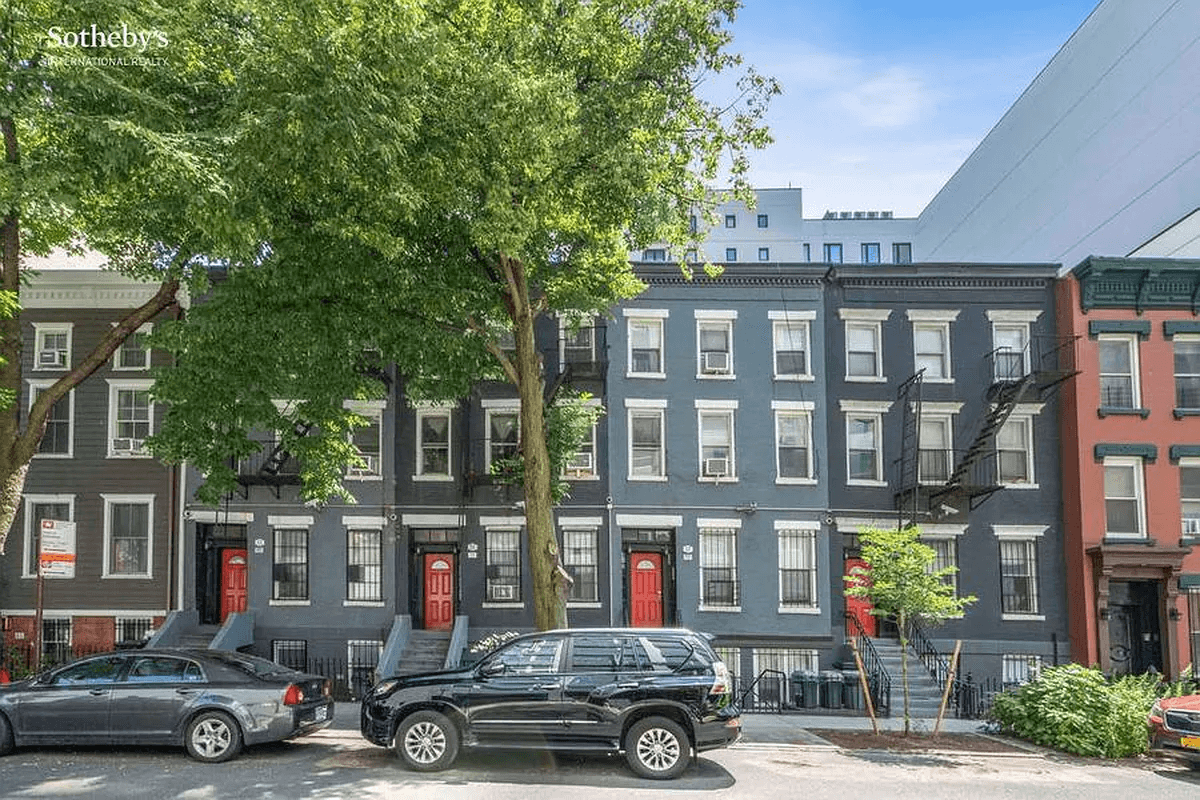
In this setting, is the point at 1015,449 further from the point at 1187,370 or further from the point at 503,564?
the point at 503,564

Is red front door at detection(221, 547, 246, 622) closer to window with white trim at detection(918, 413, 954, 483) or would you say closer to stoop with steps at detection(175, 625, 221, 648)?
stoop with steps at detection(175, 625, 221, 648)

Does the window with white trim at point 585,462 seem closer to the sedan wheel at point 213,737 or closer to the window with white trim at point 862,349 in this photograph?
the window with white trim at point 862,349

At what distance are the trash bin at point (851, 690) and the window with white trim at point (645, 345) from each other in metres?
8.26

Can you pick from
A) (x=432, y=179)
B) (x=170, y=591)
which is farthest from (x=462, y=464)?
(x=432, y=179)

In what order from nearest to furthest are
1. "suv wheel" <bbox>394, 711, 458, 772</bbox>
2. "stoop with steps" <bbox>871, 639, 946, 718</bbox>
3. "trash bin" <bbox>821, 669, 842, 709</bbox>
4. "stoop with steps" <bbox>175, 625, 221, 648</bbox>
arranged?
1. "suv wheel" <bbox>394, 711, 458, 772</bbox>
2. "stoop with steps" <bbox>871, 639, 946, 718</bbox>
3. "trash bin" <bbox>821, 669, 842, 709</bbox>
4. "stoop with steps" <bbox>175, 625, 221, 648</bbox>

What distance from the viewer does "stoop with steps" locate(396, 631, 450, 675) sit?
71.4ft

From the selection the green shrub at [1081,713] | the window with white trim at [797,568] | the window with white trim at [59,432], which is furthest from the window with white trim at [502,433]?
the green shrub at [1081,713]

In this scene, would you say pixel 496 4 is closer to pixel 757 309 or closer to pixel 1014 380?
pixel 757 309

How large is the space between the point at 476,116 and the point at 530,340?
431cm

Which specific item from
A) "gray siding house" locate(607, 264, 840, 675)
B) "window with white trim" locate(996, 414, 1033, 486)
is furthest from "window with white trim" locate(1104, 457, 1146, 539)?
"gray siding house" locate(607, 264, 840, 675)

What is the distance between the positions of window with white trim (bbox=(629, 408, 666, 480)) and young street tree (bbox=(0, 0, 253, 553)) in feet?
39.0

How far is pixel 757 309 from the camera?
2439cm

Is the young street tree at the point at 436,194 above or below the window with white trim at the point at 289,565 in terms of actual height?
above

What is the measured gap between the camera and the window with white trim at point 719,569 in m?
23.4
